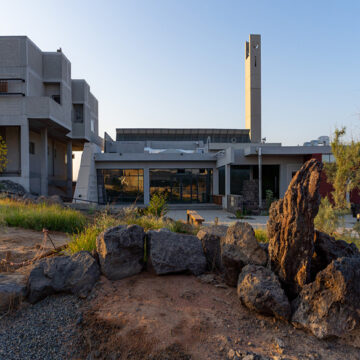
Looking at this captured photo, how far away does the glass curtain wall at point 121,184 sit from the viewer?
2144 centimetres

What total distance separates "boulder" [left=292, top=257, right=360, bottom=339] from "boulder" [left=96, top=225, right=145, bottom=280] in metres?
2.27

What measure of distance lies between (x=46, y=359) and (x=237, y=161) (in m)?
16.6

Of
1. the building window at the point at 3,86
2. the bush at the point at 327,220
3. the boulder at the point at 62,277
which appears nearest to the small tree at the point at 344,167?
the bush at the point at 327,220

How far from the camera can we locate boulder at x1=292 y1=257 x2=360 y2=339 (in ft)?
8.94

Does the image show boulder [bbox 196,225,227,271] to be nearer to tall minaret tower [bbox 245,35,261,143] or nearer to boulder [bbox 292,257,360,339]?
boulder [bbox 292,257,360,339]

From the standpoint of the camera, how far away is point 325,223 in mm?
6051

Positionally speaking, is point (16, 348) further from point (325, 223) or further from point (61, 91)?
point (61, 91)

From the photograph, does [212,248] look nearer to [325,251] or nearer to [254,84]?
[325,251]

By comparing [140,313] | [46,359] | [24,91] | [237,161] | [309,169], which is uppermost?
[24,91]

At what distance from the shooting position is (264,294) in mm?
3018

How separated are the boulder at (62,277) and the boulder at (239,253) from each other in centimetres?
185

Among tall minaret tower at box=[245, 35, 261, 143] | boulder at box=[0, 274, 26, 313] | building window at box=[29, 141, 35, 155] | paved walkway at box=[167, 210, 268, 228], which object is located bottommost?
paved walkway at box=[167, 210, 268, 228]

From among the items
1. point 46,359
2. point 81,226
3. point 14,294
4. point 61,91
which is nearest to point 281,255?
point 46,359

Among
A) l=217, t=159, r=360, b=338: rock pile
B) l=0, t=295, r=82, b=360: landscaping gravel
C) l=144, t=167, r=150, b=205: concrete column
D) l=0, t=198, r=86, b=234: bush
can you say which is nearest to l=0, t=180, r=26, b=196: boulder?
l=144, t=167, r=150, b=205: concrete column
